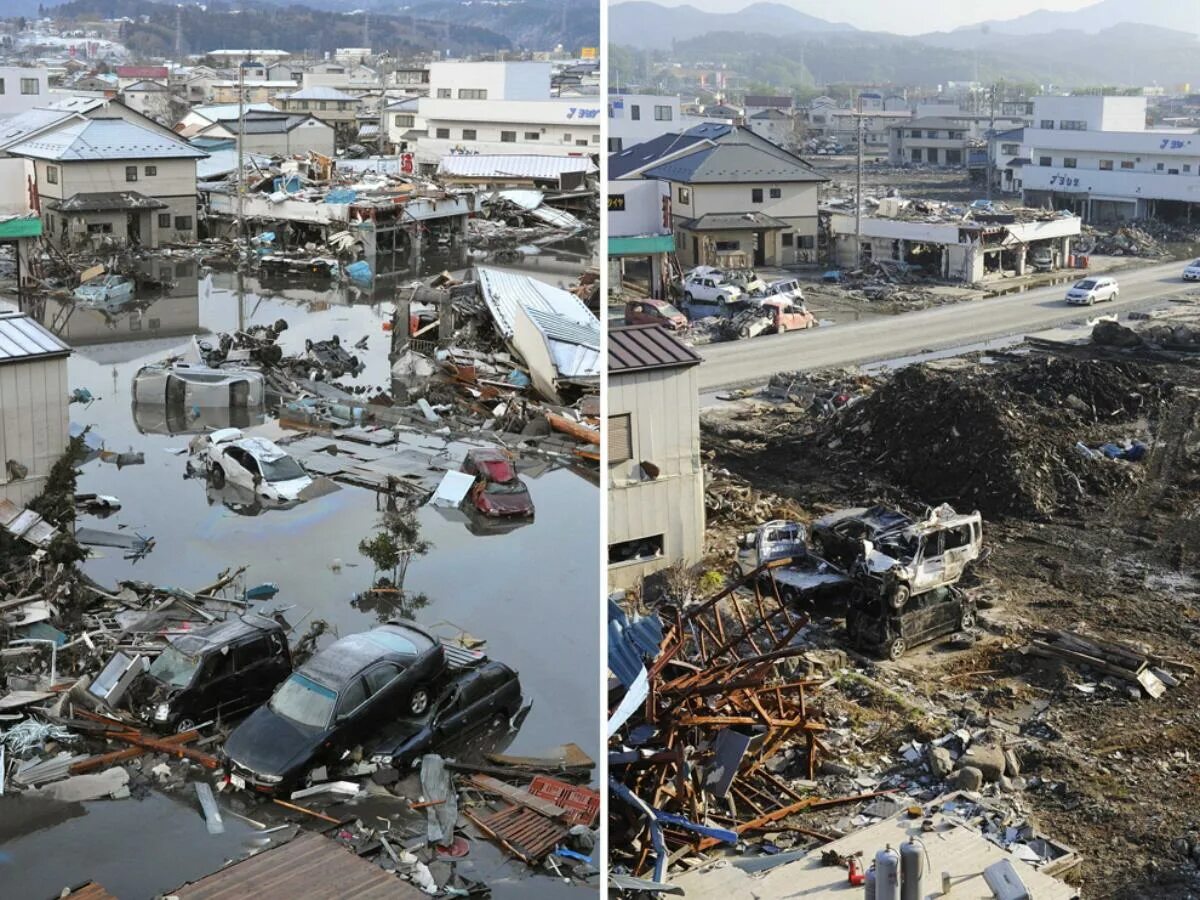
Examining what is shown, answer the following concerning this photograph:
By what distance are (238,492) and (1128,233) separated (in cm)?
414

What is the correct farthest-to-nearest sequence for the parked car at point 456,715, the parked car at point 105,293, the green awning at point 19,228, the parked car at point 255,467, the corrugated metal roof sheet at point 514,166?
the corrugated metal roof sheet at point 514,166 < the green awning at point 19,228 < the parked car at point 105,293 < the parked car at point 255,467 < the parked car at point 456,715

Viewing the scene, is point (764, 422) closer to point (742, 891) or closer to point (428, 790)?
point (428, 790)

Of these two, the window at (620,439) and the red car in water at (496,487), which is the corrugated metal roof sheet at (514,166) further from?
the window at (620,439)

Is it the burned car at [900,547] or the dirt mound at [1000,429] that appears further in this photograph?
the dirt mound at [1000,429]

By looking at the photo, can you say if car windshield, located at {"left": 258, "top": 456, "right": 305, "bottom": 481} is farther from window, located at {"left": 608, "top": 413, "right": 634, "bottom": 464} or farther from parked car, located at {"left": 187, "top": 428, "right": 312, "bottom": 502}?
window, located at {"left": 608, "top": 413, "right": 634, "bottom": 464}

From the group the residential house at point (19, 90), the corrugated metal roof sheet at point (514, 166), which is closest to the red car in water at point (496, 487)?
the corrugated metal roof sheet at point (514, 166)

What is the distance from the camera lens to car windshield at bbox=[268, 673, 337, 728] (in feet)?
12.1

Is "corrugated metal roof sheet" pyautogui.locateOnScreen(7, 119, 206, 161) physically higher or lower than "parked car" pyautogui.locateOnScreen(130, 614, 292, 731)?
higher

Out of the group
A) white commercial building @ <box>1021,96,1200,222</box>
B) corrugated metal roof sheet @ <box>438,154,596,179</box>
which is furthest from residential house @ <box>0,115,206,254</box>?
white commercial building @ <box>1021,96,1200,222</box>

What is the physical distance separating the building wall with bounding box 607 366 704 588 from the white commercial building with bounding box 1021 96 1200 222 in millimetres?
2299

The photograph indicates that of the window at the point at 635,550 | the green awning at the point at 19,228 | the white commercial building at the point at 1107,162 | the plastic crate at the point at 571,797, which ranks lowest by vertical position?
the plastic crate at the point at 571,797

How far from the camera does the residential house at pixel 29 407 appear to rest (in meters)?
5.46

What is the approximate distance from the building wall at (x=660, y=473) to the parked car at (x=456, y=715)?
2.26 feet

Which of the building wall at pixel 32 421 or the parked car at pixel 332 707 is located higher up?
the building wall at pixel 32 421
